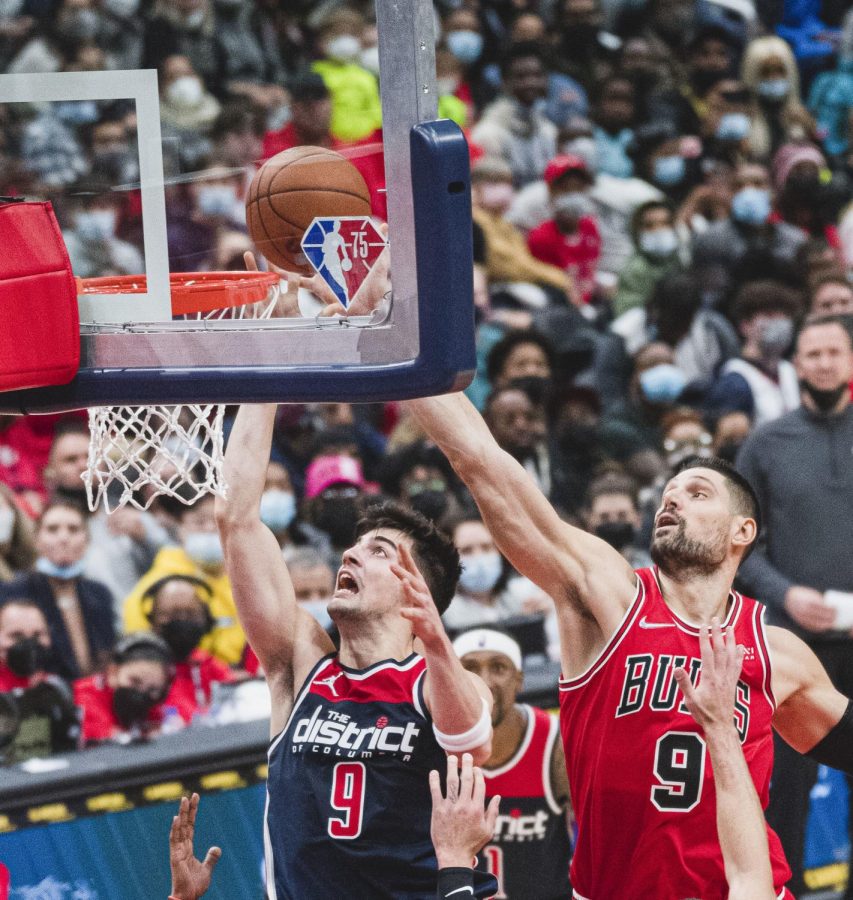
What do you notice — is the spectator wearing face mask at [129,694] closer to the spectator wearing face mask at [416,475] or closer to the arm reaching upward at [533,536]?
the spectator wearing face mask at [416,475]

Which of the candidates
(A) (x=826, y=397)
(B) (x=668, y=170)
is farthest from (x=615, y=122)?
(A) (x=826, y=397)

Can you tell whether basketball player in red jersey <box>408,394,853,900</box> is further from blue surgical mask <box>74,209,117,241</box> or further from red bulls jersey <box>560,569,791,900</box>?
blue surgical mask <box>74,209,117,241</box>

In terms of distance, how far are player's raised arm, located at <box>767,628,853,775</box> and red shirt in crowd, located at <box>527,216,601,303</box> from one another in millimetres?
4717

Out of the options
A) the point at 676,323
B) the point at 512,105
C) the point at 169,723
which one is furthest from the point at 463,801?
the point at 512,105

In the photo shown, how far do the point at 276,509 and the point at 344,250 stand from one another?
329 cm

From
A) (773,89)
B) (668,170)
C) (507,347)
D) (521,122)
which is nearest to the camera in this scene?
(507,347)

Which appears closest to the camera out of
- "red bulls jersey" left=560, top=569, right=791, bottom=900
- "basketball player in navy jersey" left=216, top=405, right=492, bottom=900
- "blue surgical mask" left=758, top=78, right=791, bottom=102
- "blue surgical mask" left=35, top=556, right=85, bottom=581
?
"basketball player in navy jersey" left=216, top=405, right=492, bottom=900

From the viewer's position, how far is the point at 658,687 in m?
4.43

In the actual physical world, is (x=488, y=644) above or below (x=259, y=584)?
below

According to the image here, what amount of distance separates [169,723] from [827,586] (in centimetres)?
236

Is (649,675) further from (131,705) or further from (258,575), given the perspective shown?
(131,705)

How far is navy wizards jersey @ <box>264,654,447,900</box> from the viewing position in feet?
13.7

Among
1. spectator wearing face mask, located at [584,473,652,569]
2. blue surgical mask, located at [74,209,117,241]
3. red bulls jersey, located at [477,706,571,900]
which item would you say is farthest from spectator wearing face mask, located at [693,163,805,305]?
blue surgical mask, located at [74,209,117,241]

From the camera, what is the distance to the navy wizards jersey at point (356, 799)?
4172mm
